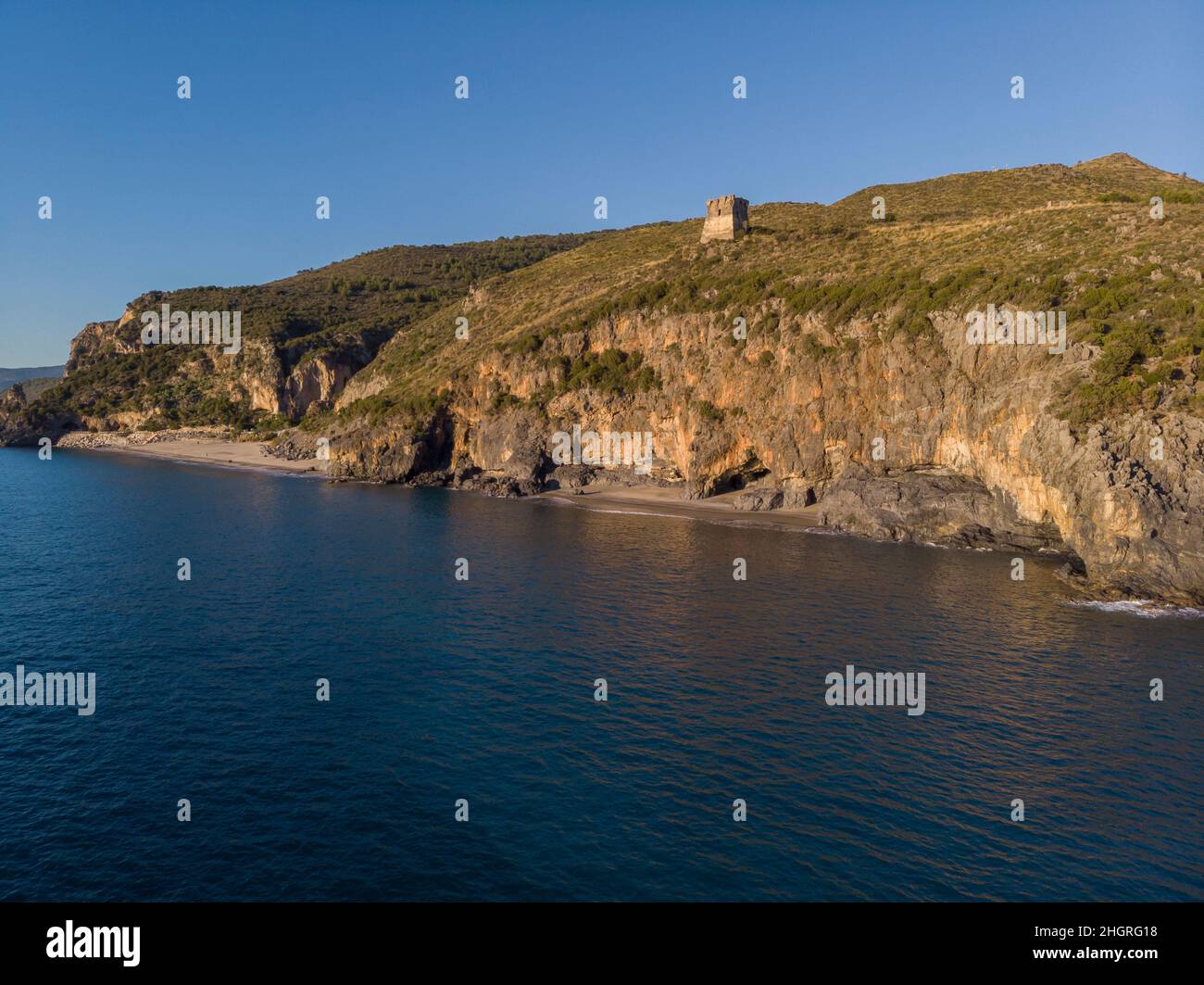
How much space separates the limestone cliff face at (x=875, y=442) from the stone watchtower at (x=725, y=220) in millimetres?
28485

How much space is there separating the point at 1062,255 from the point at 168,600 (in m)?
82.7

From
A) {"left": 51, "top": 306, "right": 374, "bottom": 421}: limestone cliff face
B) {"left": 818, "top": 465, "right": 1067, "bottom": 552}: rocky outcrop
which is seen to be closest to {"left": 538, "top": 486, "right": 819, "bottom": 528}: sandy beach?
{"left": 818, "top": 465, "right": 1067, "bottom": 552}: rocky outcrop

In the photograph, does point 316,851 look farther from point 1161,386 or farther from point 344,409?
point 344,409

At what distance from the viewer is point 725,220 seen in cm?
12344

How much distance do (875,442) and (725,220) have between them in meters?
60.7

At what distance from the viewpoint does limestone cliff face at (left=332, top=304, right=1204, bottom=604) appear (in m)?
51.0

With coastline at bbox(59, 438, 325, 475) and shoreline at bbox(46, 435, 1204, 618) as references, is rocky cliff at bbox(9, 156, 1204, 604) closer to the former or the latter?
shoreline at bbox(46, 435, 1204, 618)

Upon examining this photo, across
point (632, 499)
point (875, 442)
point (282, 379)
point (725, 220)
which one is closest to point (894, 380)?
point (875, 442)

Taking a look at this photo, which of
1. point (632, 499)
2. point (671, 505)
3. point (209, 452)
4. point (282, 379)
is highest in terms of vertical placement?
point (282, 379)

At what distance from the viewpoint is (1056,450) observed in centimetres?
5666

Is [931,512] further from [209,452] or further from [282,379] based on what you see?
[282,379]
